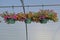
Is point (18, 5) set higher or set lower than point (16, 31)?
higher

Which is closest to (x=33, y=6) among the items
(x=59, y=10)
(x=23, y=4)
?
(x=23, y=4)

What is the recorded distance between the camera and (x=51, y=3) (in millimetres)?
6176

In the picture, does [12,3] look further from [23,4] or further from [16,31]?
[16,31]

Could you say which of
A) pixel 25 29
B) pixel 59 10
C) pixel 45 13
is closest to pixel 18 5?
pixel 25 29

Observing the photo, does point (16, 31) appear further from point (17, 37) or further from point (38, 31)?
point (38, 31)

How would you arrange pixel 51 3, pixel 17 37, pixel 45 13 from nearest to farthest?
pixel 45 13 < pixel 51 3 < pixel 17 37

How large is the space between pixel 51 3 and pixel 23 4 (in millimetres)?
832

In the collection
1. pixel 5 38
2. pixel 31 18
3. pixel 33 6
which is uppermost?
pixel 33 6

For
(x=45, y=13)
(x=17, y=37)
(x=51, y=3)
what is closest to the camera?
(x=45, y=13)

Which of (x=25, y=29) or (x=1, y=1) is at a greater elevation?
(x=1, y=1)

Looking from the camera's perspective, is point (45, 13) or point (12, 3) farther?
point (12, 3)

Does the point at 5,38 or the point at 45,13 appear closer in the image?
the point at 45,13

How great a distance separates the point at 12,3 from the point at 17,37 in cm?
111

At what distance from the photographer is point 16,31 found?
6.57 m
